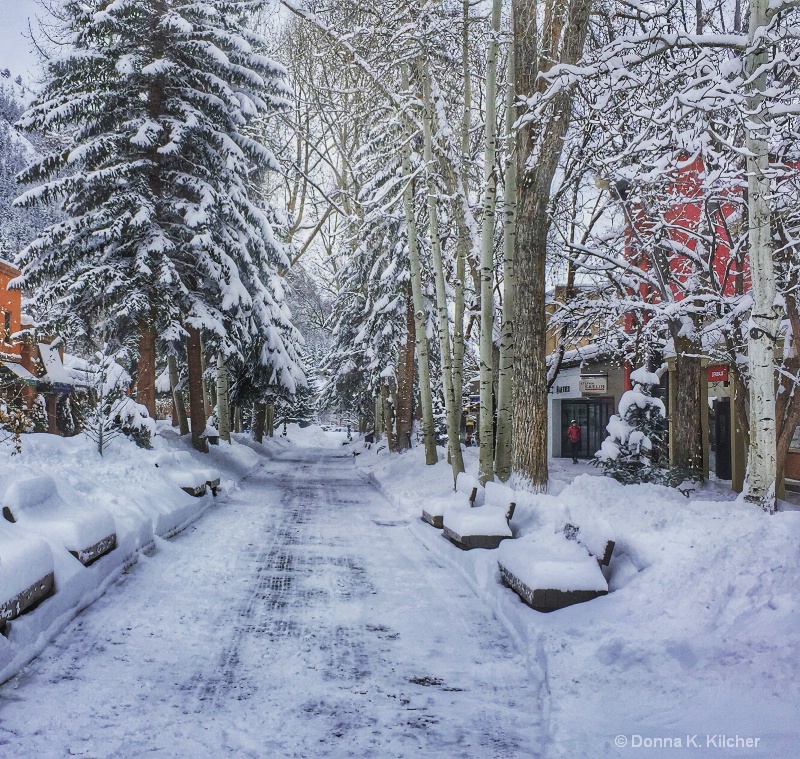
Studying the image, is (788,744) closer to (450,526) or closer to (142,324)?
(450,526)

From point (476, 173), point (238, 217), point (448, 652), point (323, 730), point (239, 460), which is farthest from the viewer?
point (239, 460)

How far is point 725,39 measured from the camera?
6.37 meters

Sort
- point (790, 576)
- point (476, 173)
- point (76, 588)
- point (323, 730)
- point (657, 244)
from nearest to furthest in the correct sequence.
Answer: point (323, 730)
point (790, 576)
point (76, 588)
point (657, 244)
point (476, 173)

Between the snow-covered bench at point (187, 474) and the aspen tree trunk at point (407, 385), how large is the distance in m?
9.64

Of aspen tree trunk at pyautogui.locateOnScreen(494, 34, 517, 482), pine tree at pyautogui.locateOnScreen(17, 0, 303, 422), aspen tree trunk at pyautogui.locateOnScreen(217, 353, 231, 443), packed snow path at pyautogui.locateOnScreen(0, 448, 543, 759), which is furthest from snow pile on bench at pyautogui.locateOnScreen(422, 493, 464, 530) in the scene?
aspen tree trunk at pyautogui.locateOnScreen(217, 353, 231, 443)

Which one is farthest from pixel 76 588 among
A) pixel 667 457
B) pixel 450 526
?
pixel 667 457

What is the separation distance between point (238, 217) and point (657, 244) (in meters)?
9.94

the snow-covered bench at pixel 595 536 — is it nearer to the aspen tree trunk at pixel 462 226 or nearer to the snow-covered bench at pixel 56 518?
the snow-covered bench at pixel 56 518

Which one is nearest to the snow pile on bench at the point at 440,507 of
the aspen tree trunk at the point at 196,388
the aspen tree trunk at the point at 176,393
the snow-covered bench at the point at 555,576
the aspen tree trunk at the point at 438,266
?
the aspen tree trunk at the point at 438,266

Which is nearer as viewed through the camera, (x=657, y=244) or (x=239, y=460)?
(x=657, y=244)

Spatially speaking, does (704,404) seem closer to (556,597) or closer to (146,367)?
(146,367)

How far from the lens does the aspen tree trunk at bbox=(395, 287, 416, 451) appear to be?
81.7 feet

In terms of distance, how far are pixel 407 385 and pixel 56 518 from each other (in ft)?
60.9

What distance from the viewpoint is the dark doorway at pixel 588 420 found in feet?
110
